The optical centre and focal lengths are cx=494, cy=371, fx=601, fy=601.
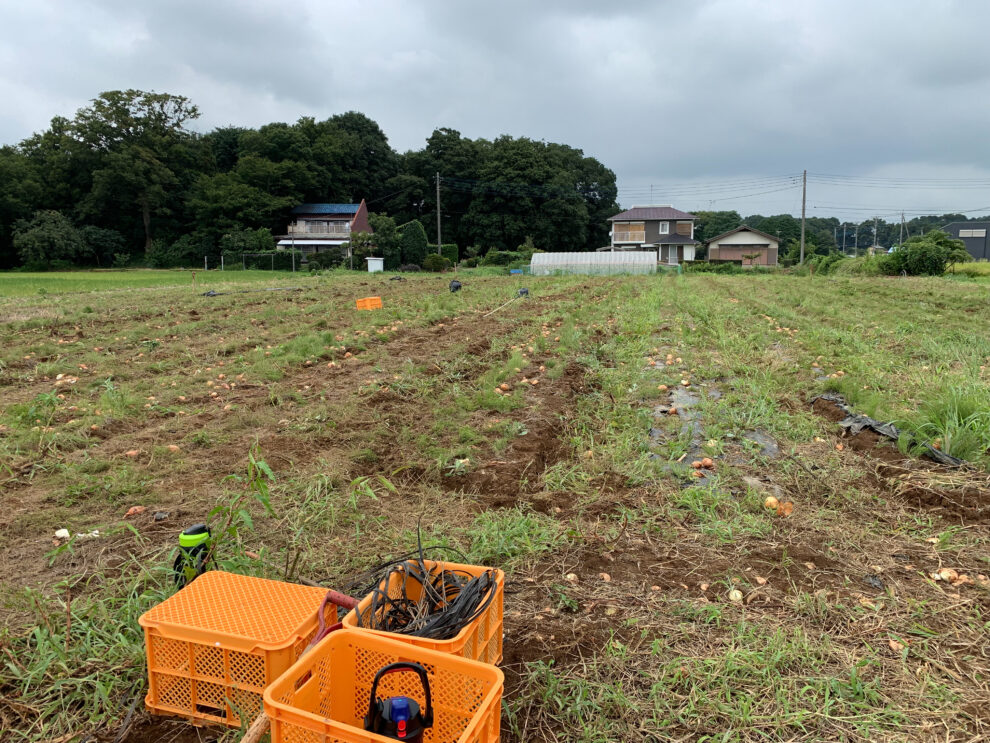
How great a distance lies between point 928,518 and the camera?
3.68m

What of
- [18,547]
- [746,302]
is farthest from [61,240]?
[18,547]

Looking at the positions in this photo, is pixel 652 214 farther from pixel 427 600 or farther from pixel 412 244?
pixel 427 600

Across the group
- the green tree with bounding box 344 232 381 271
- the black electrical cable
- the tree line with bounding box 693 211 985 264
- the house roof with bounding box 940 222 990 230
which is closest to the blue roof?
the green tree with bounding box 344 232 381 271

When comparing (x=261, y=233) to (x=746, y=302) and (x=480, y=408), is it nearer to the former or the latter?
(x=746, y=302)

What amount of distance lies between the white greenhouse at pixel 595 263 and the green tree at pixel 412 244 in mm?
8821

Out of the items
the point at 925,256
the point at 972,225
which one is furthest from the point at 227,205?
the point at 972,225

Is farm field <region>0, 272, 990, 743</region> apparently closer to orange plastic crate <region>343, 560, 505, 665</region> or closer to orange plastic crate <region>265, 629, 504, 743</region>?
orange plastic crate <region>343, 560, 505, 665</region>

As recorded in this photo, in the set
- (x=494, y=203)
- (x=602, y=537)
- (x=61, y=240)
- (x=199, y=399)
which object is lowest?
(x=602, y=537)

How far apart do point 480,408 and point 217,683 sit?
13.4 feet

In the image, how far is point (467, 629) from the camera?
6.57ft

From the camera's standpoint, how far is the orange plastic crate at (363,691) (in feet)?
5.31

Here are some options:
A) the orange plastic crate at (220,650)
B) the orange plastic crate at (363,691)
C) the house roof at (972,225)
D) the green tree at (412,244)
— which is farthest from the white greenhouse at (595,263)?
the house roof at (972,225)

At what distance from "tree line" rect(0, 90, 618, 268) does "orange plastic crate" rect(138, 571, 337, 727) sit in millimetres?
43455

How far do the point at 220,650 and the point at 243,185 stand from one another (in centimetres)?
5482
